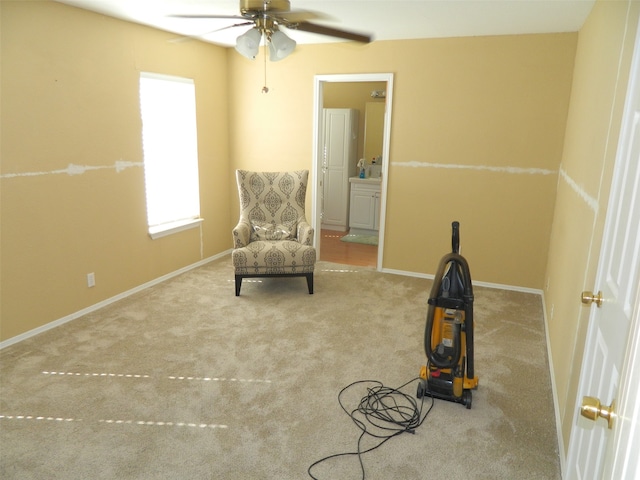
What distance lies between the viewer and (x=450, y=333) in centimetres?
240

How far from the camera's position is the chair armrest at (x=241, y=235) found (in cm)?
418

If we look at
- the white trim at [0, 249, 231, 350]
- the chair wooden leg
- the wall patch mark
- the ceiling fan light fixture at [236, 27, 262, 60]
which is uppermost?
the ceiling fan light fixture at [236, 27, 262, 60]

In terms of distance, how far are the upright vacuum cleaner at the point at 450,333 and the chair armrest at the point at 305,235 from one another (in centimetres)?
192

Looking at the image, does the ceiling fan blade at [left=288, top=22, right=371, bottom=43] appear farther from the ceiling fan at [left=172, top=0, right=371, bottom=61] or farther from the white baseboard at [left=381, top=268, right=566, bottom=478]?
the white baseboard at [left=381, top=268, right=566, bottom=478]

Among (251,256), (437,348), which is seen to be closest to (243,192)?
(251,256)

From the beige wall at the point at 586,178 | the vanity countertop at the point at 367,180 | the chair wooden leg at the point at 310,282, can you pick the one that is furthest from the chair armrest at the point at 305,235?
the vanity countertop at the point at 367,180

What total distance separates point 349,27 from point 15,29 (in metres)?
2.45

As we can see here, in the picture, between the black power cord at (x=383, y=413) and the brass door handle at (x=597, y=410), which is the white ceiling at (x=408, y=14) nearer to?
the black power cord at (x=383, y=413)

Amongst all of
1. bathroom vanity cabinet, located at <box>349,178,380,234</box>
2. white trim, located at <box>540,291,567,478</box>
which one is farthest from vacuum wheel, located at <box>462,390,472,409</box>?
bathroom vanity cabinet, located at <box>349,178,380,234</box>

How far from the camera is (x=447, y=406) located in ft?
8.40

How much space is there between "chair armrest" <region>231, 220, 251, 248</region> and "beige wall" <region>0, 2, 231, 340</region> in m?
0.86

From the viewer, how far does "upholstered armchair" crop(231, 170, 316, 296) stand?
4066 mm

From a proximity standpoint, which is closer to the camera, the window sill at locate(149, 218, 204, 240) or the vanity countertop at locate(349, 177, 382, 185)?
the window sill at locate(149, 218, 204, 240)

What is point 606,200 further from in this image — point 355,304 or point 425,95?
point 425,95
